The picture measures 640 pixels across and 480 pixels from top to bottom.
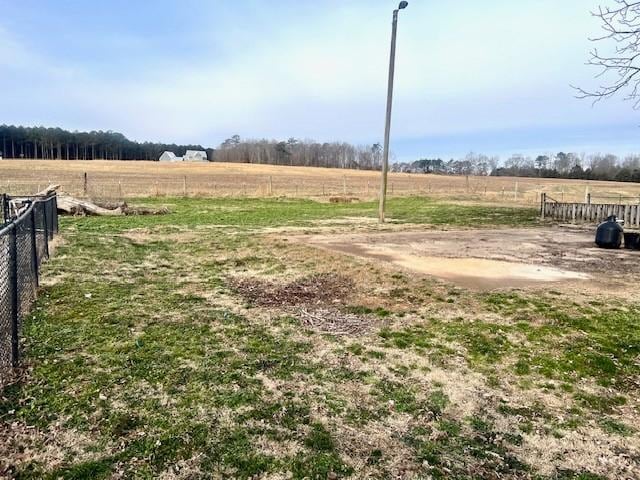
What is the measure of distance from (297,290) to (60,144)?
9653 cm

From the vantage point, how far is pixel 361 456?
2.67m

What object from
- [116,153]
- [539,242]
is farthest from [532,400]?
[116,153]

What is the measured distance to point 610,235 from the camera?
9742 millimetres

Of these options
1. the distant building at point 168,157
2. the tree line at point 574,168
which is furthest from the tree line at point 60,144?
the tree line at point 574,168

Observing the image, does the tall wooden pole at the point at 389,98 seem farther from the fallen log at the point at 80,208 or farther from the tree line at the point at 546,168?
the tree line at the point at 546,168

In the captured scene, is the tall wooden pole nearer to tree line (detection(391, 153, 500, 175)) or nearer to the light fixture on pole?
the light fixture on pole

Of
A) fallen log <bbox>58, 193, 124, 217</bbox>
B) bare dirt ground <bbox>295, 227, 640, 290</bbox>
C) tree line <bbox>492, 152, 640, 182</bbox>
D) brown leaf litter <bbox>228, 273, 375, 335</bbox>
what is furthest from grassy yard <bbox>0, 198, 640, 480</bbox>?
tree line <bbox>492, 152, 640, 182</bbox>

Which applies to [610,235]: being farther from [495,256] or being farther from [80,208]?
[80,208]

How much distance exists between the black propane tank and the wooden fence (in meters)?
5.45

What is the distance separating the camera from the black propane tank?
973cm

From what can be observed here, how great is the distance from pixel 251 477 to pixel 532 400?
7.08 ft

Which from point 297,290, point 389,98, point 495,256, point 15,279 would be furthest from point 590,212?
point 15,279

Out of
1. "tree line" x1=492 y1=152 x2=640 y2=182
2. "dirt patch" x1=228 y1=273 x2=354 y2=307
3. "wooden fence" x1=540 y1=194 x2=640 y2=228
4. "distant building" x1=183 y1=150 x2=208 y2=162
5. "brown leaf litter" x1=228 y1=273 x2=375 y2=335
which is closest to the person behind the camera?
"brown leaf litter" x1=228 y1=273 x2=375 y2=335

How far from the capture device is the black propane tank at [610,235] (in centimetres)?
973
